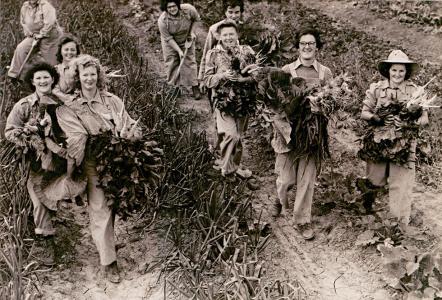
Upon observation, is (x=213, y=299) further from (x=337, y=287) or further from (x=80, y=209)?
(x=80, y=209)

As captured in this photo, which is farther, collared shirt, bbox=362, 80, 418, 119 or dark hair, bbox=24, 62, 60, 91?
collared shirt, bbox=362, 80, 418, 119

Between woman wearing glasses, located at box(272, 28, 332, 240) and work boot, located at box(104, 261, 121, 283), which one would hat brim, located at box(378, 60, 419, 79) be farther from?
work boot, located at box(104, 261, 121, 283)

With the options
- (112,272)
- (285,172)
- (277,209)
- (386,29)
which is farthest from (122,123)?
(386,29)

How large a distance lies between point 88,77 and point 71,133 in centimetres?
42

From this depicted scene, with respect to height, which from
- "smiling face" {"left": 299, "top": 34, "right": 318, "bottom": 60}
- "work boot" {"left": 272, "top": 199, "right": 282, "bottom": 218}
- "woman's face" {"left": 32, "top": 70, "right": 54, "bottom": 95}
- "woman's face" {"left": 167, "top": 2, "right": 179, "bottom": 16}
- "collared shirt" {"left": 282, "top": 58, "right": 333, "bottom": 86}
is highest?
"woman's face" {"left": 167, "top": 2, "right": 179, "bottom": 16}

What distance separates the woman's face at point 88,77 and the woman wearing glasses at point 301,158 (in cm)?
155

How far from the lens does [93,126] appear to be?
4.50 metres

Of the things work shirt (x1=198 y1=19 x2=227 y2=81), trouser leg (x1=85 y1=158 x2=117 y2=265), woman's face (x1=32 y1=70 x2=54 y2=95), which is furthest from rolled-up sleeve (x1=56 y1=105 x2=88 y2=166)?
work shirt (x1=198 y1=19 x2=227 y2=81)

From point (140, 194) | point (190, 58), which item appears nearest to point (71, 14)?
point (190, 58)

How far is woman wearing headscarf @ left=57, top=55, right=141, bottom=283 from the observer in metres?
4.41

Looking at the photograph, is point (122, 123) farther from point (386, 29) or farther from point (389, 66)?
point (386, 29)

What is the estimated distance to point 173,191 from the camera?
17.9 ft

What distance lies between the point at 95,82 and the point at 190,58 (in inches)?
145

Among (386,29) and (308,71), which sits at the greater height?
(308,71)
